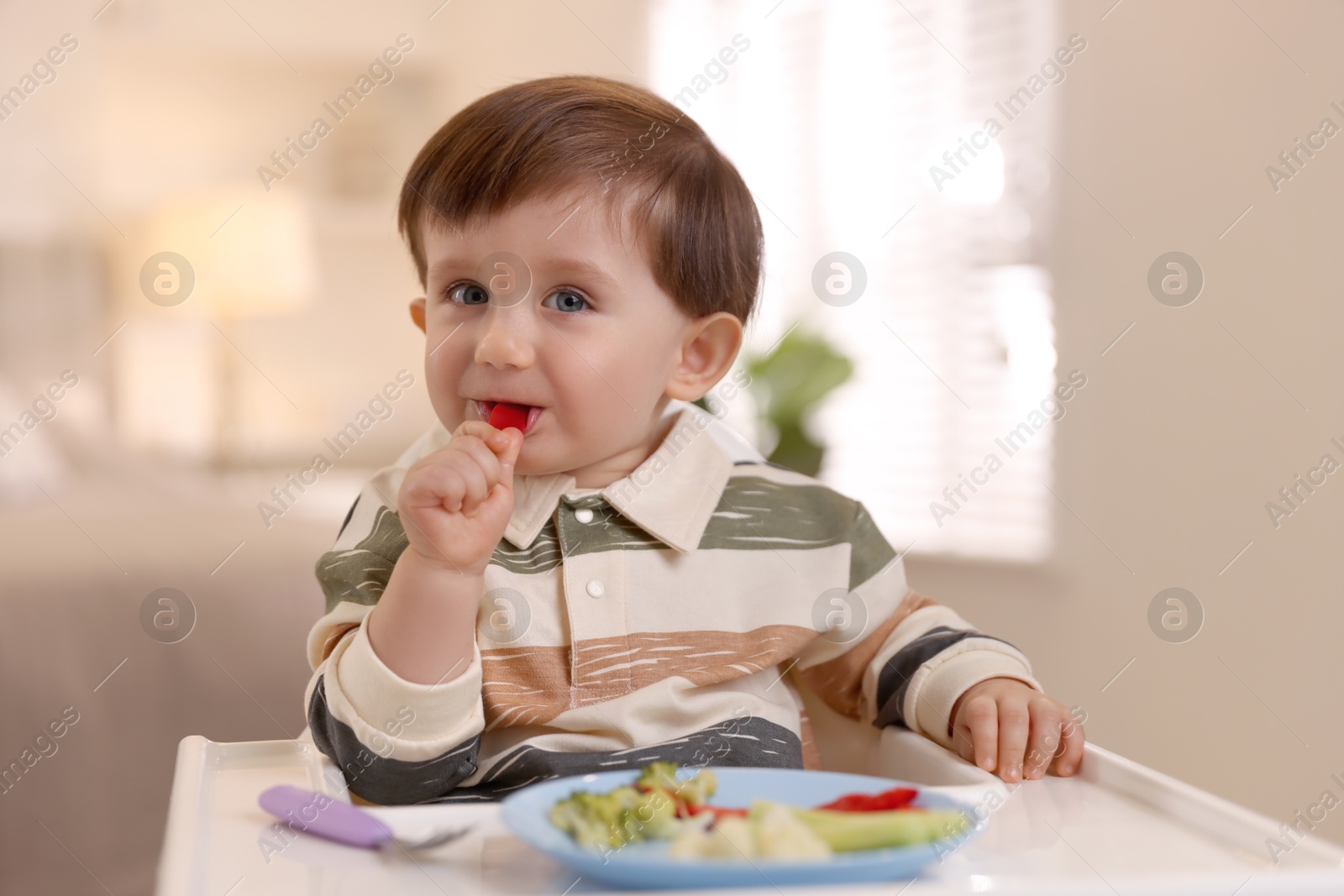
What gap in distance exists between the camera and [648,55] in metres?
2.99

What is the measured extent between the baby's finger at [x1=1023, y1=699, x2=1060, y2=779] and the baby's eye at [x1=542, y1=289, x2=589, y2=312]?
1.49ft

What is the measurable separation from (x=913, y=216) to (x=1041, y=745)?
184cm

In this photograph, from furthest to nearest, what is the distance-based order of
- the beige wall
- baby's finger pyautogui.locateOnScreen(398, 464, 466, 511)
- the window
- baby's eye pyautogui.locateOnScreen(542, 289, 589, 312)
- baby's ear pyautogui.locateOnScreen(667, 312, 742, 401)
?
1. the window
2. the beige wall
3. baby's ear pyautogui.locateOnScreen(667, 312, 742, 401)
4. baby's eye pyautogui.locateOnScreen(542, 289, 589, 312)
5. baby's finger pyautogui.locateOnScreen(398, 464, 466, 511)

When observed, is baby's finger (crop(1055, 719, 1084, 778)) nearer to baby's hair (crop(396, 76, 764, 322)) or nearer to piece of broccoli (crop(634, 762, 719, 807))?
piece of broccoli (crop(634, 762, 719, 807))

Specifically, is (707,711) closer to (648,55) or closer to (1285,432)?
(1285,432)

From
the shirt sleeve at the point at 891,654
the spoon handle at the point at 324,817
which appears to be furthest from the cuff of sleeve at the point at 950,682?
the spoon handle at the point at 324,817

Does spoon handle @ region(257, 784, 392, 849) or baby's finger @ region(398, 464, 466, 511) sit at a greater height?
baby's finger @ region(398, 464, 466, 511)

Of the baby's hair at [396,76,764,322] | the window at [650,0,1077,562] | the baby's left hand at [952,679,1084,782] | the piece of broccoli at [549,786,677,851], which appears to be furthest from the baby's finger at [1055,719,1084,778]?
the window at [650,0,1077,562]

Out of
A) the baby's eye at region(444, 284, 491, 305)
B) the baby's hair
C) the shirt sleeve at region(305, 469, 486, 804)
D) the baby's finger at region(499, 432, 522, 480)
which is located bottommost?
the shirt sleeve at region(305, 469, 486, 804)

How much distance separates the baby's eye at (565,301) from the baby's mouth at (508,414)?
8 cm

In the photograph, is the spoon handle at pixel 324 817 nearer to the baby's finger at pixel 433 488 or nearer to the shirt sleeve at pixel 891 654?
Answer: the baby's finger at pixel 433 488

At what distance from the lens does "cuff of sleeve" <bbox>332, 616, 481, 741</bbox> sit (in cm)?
74

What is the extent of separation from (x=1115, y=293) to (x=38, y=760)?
5.10ft

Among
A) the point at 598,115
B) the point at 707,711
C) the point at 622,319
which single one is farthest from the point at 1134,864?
the point at 598,115
